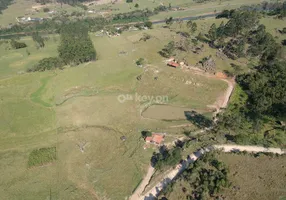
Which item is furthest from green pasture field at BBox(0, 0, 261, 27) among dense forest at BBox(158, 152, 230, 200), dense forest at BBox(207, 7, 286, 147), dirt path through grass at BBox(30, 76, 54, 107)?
dense forest at BBox(158, 152, 230, 200)

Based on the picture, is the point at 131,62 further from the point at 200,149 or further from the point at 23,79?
the point at 200,149

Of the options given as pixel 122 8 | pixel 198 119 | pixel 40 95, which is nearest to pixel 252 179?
pixel 198 119

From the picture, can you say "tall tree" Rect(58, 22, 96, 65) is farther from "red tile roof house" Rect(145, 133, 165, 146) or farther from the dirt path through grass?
"red tile roof house" Rect(145, 133, 165, 146)

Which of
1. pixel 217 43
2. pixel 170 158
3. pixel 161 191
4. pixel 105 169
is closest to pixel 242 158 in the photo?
pixel 170 158

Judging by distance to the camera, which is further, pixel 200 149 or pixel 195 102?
pixel 195 102
